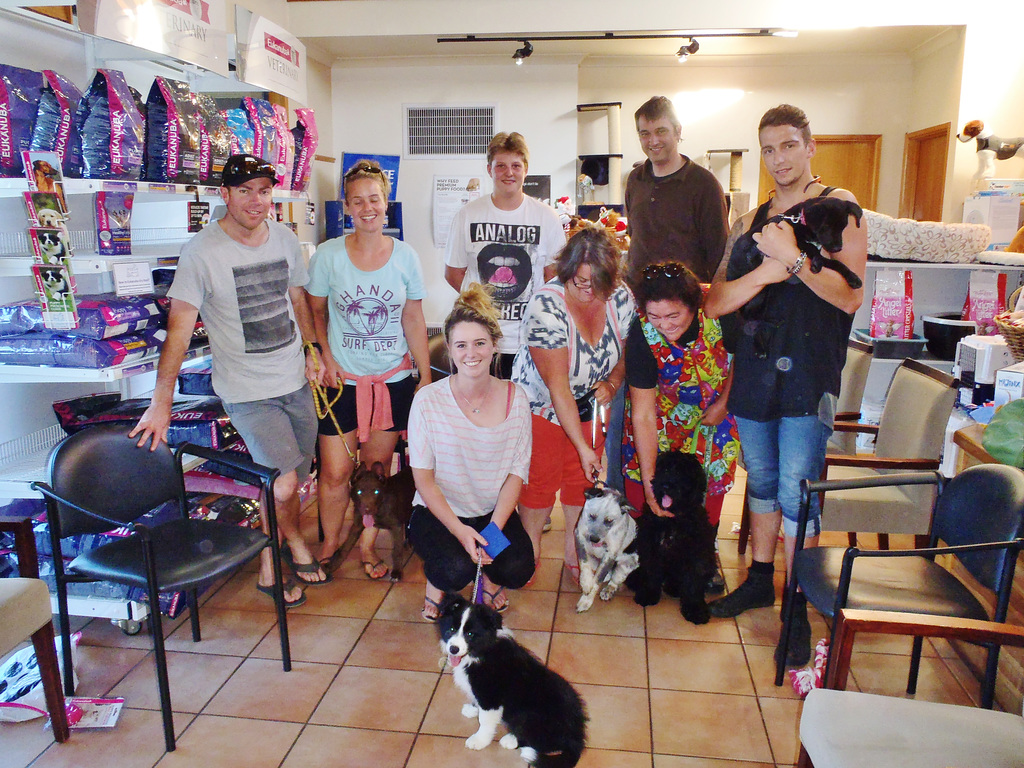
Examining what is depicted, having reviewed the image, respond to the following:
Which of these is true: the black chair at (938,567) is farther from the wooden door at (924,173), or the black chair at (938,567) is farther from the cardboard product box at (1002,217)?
the wooden door at (924,173)

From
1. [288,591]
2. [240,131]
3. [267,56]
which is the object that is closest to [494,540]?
[288,591]

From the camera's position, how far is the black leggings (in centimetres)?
223

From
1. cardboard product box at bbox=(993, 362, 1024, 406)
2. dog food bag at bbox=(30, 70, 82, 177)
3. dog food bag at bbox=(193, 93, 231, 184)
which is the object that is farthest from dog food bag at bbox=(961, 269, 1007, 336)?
dog food bag at bbox=(30, 70, 82, 177)

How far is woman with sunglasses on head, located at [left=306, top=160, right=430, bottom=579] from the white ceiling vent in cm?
379

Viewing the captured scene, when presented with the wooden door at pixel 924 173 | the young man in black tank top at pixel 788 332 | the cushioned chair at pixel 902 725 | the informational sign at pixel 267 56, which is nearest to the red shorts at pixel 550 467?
the young man in black tank top at pixel 788 332

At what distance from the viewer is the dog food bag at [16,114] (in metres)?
1.97

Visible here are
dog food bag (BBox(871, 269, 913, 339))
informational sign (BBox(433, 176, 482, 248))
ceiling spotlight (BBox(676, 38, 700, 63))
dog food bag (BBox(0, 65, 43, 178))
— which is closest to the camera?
dog food bag (BBox(0, 65, 43, 178))

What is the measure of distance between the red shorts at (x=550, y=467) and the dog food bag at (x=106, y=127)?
4.86ft

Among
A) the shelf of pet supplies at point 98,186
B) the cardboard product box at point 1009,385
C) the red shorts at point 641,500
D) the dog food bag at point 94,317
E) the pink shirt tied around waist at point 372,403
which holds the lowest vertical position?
the red shorts at point 641,500

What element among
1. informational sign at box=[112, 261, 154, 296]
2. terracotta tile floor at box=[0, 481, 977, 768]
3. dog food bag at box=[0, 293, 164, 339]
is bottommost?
A: terracotta tile floor at box=[0, 481, 977, 768]

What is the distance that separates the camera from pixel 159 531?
6.97 feet

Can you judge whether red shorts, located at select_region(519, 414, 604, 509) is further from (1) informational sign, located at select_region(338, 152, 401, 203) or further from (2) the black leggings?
(1) informational sign, located at select_region(338, 152, 401, 203)

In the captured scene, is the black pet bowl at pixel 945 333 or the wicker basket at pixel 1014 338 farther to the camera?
the black pet bowl at pixel 945 333

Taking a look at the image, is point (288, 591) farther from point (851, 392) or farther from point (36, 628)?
point (851, 392)
